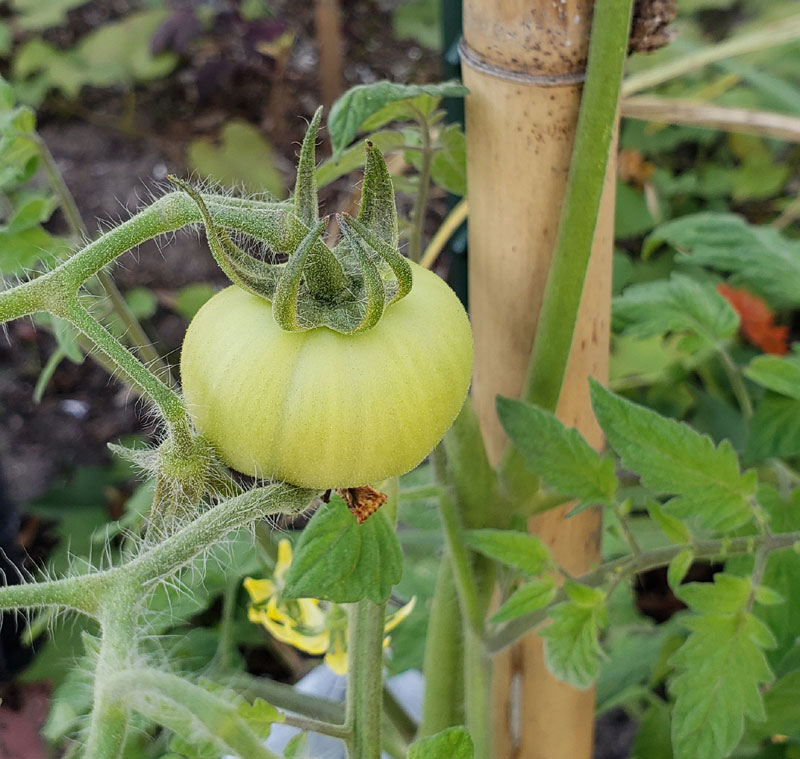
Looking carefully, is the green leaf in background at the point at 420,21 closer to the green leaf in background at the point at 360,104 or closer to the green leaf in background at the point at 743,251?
the green leaf in background at the point at 743,251

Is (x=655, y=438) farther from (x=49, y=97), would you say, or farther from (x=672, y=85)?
(x=49, y=97)

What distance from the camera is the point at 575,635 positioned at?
56 centimetres

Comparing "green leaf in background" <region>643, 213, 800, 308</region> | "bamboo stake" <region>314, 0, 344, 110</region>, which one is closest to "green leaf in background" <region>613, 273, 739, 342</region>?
"green leaf in background" <region>643, 213, 800, 308</region>

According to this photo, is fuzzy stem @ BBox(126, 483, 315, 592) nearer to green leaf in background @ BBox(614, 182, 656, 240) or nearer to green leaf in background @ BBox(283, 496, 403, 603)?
green leaf in background @ BBox(283, 496, 403, 603)

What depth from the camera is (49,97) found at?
83.4 inches

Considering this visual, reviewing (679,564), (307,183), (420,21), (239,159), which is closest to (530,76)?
(307,183)

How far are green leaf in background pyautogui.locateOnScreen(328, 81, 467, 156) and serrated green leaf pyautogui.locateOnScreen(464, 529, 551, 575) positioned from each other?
25cm

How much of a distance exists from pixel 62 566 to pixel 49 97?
1305 mm

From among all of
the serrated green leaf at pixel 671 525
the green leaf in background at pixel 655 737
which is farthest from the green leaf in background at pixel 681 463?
the green leaf in background at pixel 655 737

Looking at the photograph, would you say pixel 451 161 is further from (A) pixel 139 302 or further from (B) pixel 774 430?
(A) pixel 139 302

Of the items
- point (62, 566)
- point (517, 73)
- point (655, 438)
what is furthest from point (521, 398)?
point (62, 566)

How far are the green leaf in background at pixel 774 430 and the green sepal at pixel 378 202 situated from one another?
40 cm

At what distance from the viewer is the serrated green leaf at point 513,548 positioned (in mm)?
566

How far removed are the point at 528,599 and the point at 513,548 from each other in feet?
0.11
